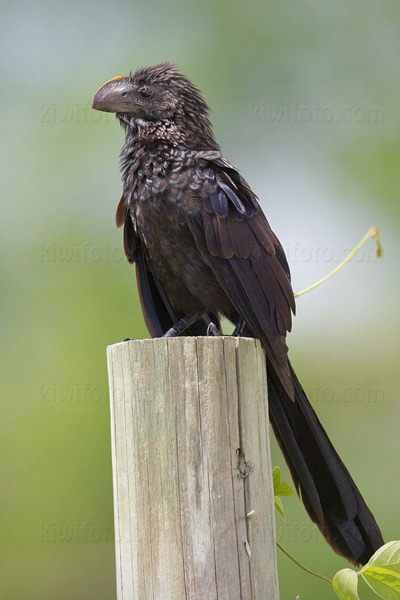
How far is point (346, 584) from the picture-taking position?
2207mm

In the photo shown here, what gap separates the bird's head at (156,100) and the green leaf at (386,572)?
2097 millimetres

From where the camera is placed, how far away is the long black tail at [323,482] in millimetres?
2576

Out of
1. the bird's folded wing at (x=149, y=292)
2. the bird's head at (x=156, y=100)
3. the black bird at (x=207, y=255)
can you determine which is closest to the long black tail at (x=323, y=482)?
the black bird at (x=207, y=255)

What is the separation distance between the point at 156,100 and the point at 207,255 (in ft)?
3.05

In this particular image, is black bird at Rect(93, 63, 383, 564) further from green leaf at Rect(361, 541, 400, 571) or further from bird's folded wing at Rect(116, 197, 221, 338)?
green leaf at Rect(361, 541, 400, 571)

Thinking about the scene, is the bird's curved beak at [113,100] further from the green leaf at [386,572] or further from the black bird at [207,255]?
the green leaf at [386,572]

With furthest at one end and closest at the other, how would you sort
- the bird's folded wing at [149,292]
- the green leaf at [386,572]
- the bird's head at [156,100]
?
1. the bird's folded wing at [149,292]
2. the bird's head at [156,100]
3. the green leaf at [386,572]

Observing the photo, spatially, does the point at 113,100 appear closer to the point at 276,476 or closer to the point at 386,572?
the point at 276,476

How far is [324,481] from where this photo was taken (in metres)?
2.68

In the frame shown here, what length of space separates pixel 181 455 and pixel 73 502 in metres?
4.64

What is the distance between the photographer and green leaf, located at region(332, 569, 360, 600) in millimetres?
2191

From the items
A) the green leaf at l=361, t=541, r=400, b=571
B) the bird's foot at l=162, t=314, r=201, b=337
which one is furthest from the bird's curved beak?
the green leaf at l=361, t=541, r=400, b=571

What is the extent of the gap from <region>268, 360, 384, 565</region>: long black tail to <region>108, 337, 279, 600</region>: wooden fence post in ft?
1.82

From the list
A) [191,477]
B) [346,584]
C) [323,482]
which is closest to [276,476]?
[323,482]
